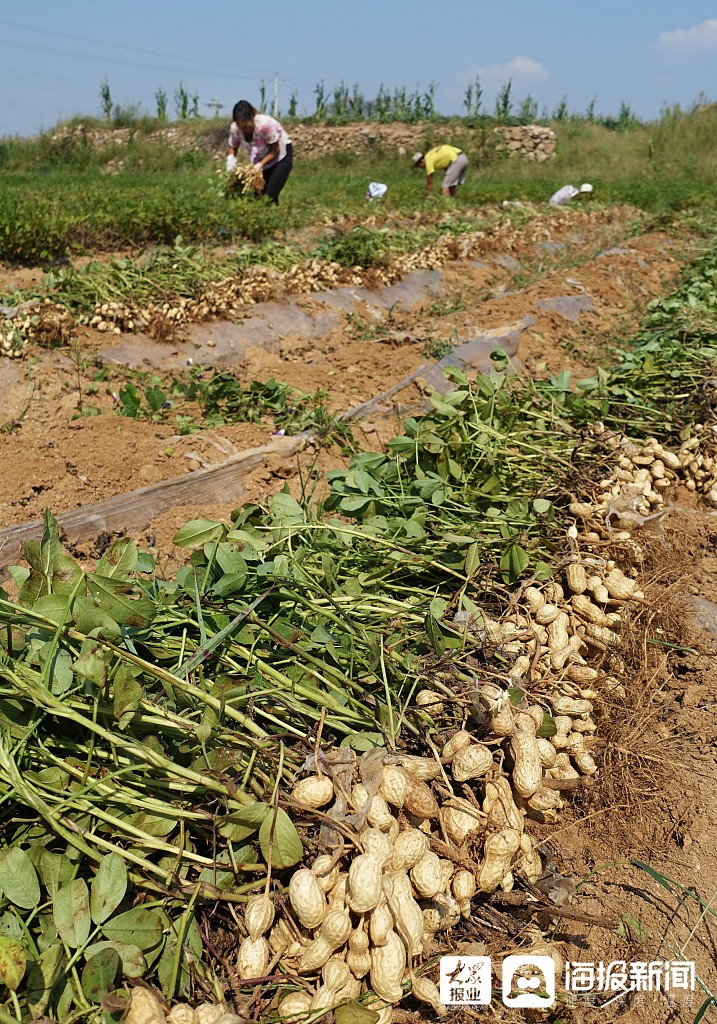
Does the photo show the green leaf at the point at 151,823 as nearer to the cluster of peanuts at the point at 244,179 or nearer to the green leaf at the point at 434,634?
the green leaf at the point at 434,634

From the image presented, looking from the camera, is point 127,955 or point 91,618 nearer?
point 127,955

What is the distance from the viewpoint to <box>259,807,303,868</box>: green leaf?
1488 mm

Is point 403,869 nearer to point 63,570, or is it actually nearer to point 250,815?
point 250,815

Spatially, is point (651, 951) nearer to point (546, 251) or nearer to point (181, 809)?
point (181, 809)

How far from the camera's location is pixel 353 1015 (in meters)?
1.41

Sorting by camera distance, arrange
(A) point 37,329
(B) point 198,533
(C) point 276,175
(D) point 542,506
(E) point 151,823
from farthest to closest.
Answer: (C) point 276,175 → (A) point 37,329 → (D) point 542,506 → (B) point 198,533 → (E) point 151,823

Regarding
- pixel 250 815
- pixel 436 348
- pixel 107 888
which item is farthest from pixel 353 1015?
pixel 436 348

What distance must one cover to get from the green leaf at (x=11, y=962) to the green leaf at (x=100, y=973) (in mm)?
112

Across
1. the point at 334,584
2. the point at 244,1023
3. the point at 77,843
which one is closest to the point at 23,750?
the point at 77,843

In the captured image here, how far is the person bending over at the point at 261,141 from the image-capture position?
9.65 m

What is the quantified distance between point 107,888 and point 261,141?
410 inches

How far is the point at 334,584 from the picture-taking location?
227 centimetres

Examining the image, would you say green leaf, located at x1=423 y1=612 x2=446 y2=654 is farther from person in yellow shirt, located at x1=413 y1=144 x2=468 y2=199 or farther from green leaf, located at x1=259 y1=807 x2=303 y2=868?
person in yellow shirt, located at x1=413 y1=144 x2=468 y2=199

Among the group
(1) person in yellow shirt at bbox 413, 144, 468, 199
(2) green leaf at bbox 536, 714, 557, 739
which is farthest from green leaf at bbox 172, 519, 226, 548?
(1) person in yellow shirt at bbox 413, 144, 468, 199
